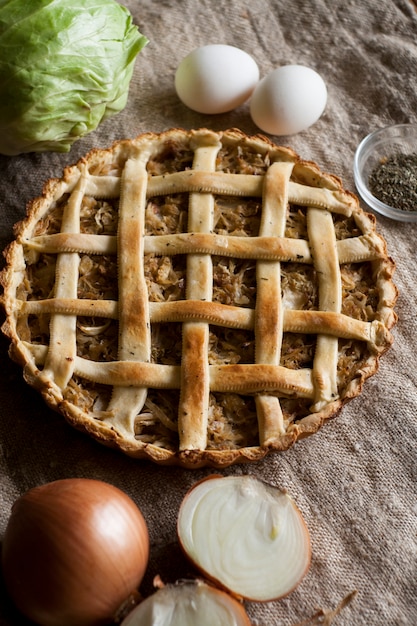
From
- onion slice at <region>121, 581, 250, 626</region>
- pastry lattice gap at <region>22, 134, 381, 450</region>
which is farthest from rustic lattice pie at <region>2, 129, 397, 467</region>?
onion slice at <region>121, 581, 250, 626</region>

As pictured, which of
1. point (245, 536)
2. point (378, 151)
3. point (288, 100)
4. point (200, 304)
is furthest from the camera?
point (378, 151)

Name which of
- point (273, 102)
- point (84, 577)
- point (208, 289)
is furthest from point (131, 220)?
point (84, 577)

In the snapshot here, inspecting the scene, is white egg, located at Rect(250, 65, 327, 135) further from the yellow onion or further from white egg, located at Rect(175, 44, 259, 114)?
the yellow onion

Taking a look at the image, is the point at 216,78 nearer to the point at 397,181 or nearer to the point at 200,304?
the point at 397,181

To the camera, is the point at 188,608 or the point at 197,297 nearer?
the point at 188,608

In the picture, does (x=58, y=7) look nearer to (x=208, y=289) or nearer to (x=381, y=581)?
(x=208, y=289)

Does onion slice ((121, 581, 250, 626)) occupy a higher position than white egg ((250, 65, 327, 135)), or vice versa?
white egg ((250, 65, 327, 135))

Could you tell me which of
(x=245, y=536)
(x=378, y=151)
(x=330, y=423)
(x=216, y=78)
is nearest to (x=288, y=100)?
(x=216, y=78)

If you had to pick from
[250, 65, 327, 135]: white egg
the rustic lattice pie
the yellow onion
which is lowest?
the yellow onion

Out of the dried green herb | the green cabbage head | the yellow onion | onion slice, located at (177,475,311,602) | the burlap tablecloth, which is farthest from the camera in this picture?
the dried green herb
